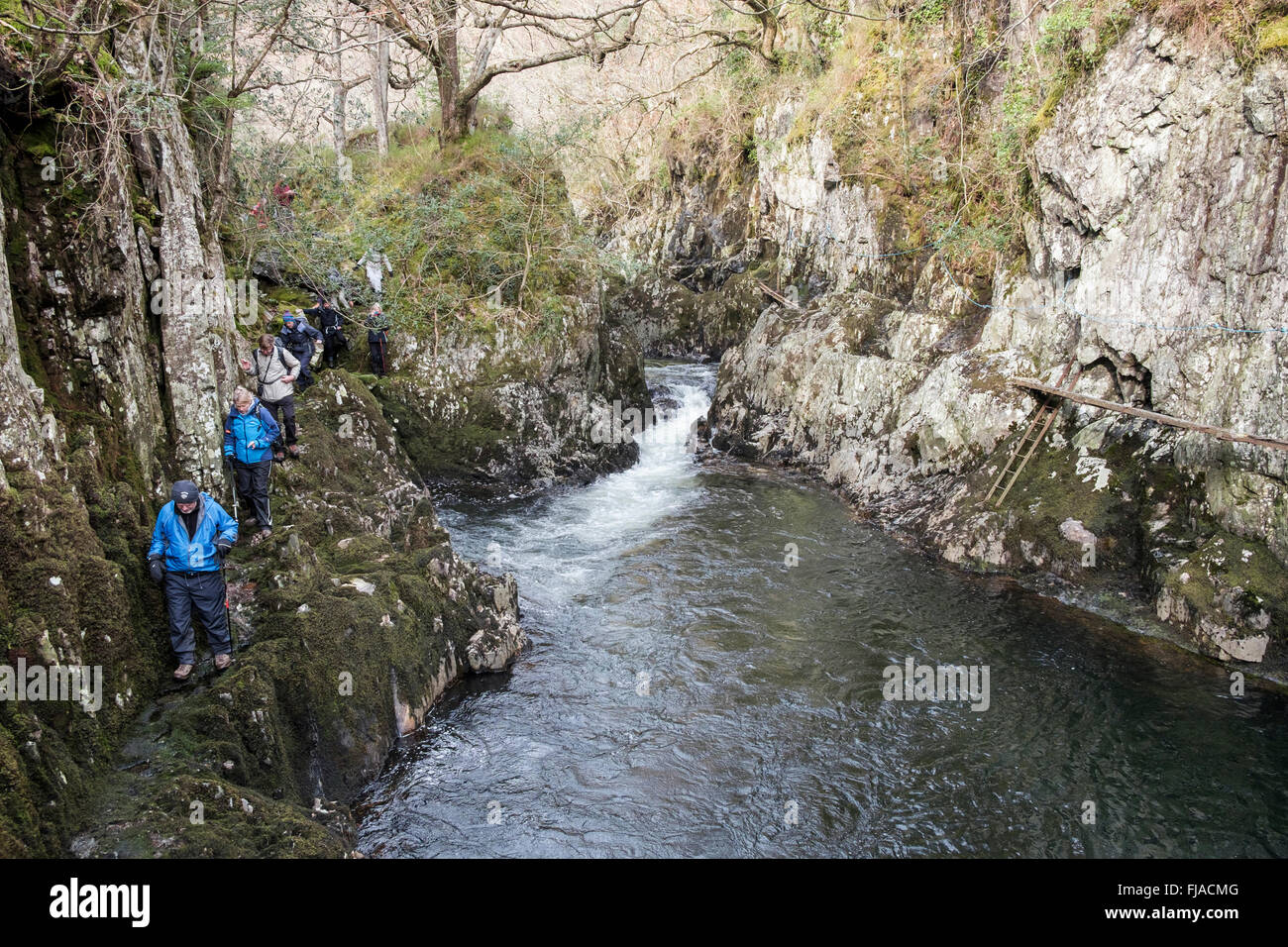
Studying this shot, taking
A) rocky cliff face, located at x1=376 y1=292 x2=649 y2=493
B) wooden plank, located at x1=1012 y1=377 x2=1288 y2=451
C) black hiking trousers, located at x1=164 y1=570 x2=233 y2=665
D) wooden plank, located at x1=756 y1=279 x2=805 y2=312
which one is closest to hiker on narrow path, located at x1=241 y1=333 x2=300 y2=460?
Answer: black hiking trousers, located at x1=164 y1=570 x2=233 y2=665

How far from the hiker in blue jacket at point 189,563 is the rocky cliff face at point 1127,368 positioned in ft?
36.2

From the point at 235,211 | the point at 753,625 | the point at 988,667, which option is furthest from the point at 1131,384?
the point at 235,211

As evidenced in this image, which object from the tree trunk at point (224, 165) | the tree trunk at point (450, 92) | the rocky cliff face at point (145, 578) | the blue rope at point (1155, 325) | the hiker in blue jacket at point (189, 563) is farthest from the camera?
the tree trunk at point (450, 92)

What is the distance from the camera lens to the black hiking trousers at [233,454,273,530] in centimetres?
896

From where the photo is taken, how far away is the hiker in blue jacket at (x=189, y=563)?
661cm

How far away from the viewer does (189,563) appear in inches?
262

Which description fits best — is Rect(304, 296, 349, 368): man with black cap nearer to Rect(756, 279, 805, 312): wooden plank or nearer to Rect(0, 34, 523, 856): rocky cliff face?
Rect(0, 34, 523, 856): rocky cliff face

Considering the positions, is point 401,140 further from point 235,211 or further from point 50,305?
point 50,305

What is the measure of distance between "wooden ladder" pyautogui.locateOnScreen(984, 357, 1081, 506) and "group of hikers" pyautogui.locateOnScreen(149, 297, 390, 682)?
11.5 metres

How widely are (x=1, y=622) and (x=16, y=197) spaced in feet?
13.2

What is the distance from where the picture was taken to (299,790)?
22.5ft

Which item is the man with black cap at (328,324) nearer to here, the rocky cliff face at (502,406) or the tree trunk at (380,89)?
the rocky cliff face at (502,406)

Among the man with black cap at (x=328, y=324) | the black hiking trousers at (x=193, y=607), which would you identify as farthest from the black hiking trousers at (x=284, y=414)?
the man with black cap at (x=328, y=324)

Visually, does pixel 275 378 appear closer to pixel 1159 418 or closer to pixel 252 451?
pixel 252 451
